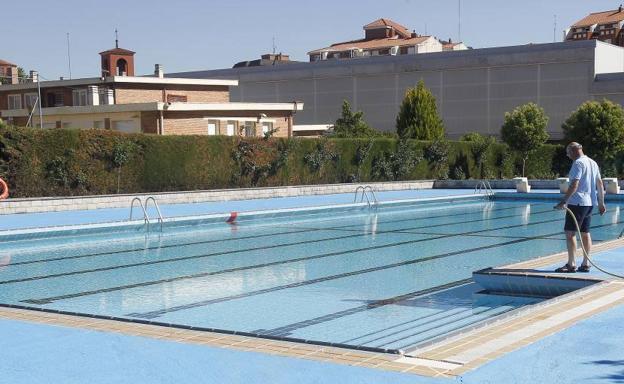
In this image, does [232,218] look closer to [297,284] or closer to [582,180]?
[297,284]

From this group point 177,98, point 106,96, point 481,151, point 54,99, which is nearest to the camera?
point 481,151

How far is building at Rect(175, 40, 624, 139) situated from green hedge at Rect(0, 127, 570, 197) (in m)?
13.2

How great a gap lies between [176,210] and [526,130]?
21.0 m

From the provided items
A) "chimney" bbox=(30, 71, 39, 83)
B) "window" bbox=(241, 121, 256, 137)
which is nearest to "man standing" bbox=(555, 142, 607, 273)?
"window" bbox=(241, 121, 256, 137)

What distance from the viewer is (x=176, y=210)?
2288cm

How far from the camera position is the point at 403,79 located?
53.3 meters

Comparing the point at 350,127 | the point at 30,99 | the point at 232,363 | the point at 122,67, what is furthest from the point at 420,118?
the point at 232,363

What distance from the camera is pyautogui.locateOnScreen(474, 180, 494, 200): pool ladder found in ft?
96.7

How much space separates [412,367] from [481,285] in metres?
4.30

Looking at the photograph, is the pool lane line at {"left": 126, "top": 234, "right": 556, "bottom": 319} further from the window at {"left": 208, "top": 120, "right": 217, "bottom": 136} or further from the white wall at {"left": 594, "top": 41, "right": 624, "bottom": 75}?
the white wall at {"left": 594, "top": 41, "right": 624, "bottom": 75}

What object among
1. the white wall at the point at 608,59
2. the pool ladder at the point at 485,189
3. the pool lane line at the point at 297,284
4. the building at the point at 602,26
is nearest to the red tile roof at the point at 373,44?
the building at the point at 602,26

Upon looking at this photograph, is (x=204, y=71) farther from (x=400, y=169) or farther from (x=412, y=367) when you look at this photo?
(x=412, y=367)

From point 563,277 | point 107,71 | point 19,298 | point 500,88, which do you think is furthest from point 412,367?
point 107,71

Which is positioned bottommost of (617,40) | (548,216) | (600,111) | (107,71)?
(548,216)
